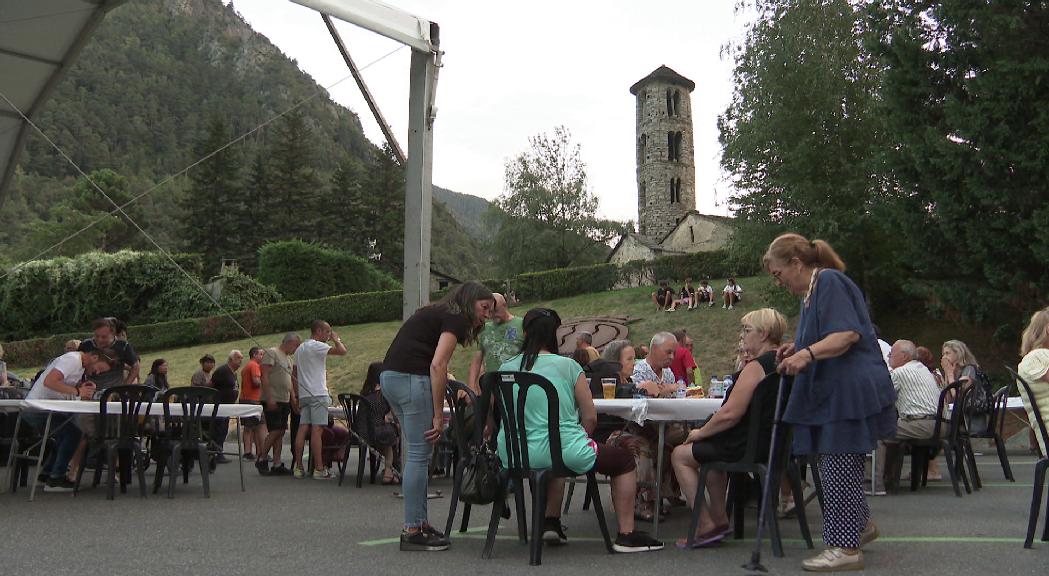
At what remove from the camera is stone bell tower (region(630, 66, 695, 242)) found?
66.9 metres

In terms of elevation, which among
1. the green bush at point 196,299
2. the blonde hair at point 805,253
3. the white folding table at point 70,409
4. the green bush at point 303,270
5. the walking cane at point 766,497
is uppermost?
the green bush at point 303,270

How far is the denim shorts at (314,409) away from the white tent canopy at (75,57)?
1.59 metres

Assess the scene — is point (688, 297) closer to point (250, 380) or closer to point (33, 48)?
point (250, 380)

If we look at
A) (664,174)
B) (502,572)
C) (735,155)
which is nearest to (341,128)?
(664,174)

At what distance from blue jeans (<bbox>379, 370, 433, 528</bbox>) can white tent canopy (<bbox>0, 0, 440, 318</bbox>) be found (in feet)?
10.4

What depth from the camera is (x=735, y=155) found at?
2727 cm

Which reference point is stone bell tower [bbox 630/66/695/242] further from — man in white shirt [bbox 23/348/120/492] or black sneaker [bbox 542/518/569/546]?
black sneaker [bbox 542/518/569/546]

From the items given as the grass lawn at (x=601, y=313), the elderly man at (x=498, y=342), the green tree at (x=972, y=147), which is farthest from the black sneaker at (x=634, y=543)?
the grass lawn at (x=601, y=313)

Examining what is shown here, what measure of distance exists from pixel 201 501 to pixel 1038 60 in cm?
1588

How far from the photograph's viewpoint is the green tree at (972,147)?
1711cm

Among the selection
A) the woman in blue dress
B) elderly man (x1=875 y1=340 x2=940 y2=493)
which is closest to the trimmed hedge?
elderly man (x1=875 y1=340 x2=940 y2=493)

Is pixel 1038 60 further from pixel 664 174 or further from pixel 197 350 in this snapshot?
pixel 664 174

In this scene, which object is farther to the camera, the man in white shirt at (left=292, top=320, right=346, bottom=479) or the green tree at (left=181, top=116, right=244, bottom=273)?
the green tree at (left=181, top=116, right=244, bottom=273)

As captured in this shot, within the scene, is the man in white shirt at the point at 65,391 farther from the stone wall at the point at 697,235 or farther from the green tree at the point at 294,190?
the green tree at the point at 294,190
